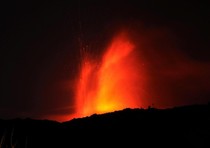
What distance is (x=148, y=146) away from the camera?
1750cm

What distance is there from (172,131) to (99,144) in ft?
16.9

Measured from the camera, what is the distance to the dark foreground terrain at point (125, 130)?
58.7 ft

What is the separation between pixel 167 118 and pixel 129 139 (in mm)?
3986

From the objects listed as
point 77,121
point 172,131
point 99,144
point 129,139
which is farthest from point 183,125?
point 77,121

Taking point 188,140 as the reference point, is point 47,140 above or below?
above

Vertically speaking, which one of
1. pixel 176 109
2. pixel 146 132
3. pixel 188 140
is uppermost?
pixel 176 109

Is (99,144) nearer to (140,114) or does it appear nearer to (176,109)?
(140,114)

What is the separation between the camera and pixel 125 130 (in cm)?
1958

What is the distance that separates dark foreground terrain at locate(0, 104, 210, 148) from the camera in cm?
1789

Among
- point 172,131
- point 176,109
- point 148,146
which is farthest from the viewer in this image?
point 176,109

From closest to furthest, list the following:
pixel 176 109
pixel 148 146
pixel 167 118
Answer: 1. pixel 148 146
2. pixel 167 118
3. pixel 176 109

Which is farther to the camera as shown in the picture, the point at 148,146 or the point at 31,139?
the point at 31,139

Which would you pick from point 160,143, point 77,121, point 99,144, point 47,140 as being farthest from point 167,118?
point 47,140

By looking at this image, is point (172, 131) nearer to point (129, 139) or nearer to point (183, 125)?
point (183, 125)
